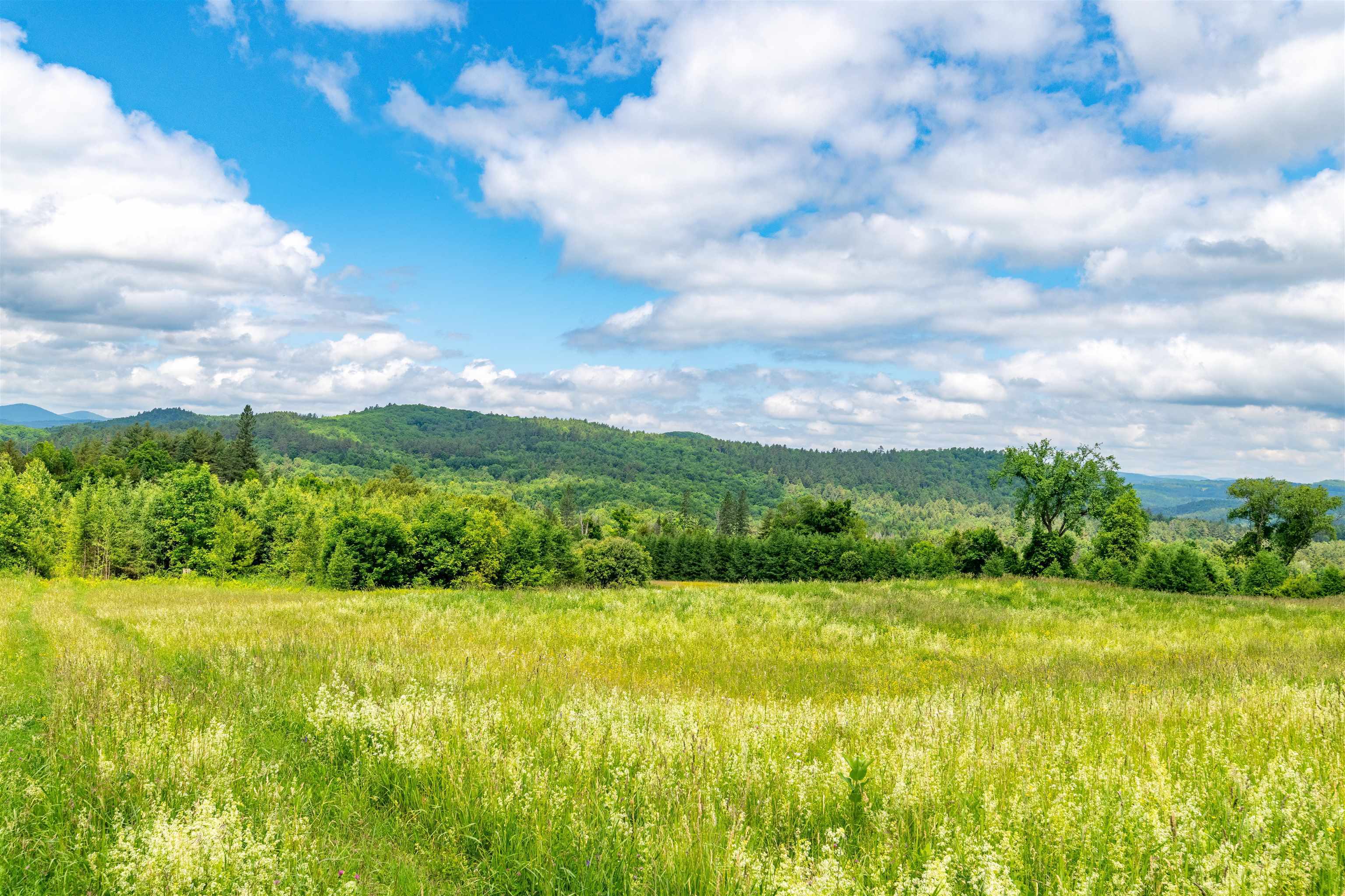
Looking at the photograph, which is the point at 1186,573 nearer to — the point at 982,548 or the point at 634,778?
the point at 982,548

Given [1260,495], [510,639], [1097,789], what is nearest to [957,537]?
[1260,495]

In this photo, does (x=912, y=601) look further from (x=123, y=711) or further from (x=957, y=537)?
(x=957, y=537)

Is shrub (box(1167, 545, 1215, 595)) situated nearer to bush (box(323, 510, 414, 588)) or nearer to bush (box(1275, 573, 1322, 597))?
bush (box(1275, 573, 1322, 597))

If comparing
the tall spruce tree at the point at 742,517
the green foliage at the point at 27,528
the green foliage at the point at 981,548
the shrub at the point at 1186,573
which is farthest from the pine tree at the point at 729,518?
the green foliage at the point at 27,528

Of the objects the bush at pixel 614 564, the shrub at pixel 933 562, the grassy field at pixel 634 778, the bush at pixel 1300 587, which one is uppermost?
the grassy field at pixel 634 778

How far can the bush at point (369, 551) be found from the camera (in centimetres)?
7169

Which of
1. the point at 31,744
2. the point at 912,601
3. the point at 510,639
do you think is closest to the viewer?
the point at 31,744

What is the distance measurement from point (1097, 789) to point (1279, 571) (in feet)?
311

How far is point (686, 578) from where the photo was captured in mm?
116188

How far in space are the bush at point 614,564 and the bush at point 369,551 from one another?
2440 cm

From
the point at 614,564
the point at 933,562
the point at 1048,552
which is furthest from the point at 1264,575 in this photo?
the point at 614,564

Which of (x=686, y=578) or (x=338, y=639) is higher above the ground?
(x=338, y=639)

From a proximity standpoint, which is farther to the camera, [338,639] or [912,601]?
[912,601]

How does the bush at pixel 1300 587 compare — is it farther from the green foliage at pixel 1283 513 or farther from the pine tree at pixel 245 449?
the pine tree at pixel 245 449
